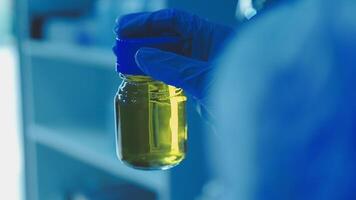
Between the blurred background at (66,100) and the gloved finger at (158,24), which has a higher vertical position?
the gloved finger at (158,24)

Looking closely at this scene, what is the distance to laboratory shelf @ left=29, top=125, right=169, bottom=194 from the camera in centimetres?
161

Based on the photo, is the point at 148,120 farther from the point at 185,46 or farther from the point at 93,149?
the point at 93,149

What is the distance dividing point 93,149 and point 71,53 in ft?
0.93

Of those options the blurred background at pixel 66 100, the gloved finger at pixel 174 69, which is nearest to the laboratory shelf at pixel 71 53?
the blurred background at pixel 66 100

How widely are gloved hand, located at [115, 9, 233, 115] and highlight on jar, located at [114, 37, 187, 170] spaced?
3 cm

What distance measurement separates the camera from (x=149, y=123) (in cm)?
94

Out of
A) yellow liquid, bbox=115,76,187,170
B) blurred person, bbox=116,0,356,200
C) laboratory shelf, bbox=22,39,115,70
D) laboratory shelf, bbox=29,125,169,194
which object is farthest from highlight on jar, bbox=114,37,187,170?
laboratory shelf, bbox=22,39,115,70

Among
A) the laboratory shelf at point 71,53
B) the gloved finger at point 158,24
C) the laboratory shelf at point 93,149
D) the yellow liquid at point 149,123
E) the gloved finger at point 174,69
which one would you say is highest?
the gloved finger at point 158,24

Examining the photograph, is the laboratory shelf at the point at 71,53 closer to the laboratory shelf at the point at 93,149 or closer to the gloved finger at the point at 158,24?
the laboratory shelf at the point at 93,149

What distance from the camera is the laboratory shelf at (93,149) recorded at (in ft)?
5.30

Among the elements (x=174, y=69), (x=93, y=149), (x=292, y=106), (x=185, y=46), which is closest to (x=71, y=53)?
(x=93, y=149)

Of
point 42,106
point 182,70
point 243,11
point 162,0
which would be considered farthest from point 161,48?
point 42,106

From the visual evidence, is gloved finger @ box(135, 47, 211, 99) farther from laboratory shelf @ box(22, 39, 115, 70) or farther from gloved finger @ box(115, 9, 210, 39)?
laboratory shelf @ box(22, 39, 115, 70)

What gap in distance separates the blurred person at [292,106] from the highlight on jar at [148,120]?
0.32 meters
